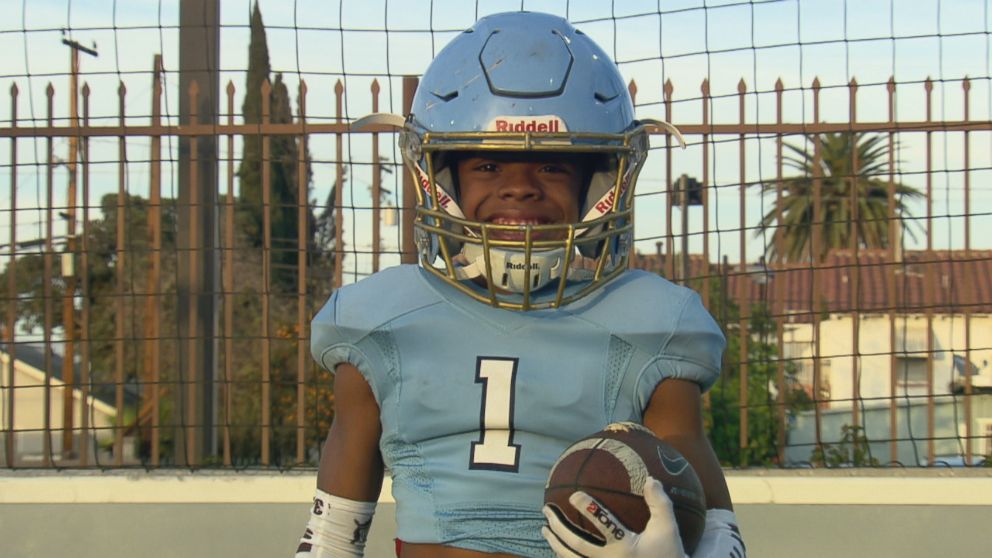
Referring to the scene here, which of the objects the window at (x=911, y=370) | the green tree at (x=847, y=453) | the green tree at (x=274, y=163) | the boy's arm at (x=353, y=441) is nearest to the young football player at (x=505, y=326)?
the boy's arm at (x=353, y=441)

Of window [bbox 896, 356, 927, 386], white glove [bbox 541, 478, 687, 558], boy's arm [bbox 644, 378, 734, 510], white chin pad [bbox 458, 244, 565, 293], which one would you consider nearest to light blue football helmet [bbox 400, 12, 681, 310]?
white chin pad [bbox 458, 244, 565, 293]

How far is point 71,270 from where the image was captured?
5.14m

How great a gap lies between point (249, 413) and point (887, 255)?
3.59 metres

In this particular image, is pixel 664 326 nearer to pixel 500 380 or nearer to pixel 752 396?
pixel 500 380

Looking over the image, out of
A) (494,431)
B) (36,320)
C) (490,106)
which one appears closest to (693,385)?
(494,431)

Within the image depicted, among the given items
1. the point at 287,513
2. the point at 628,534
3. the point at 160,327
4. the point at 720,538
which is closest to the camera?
the point at 628,534

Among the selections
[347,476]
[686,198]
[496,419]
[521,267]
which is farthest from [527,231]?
[686,198]

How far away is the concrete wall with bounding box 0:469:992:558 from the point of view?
15.5ft

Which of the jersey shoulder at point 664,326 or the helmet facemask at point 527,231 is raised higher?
the helmet facemask at point 527,231

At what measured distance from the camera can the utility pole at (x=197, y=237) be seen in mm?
4957

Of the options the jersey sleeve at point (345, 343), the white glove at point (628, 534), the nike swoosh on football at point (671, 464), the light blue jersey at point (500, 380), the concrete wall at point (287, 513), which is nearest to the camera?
the white glove at point (628, 534)

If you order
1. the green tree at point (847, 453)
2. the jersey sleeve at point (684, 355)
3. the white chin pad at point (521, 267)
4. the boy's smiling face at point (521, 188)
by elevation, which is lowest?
the green tree at point (847, 453)

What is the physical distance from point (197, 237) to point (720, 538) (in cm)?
336

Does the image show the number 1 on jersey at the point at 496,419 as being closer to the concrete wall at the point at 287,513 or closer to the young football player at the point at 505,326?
the young football player at the point at 505,326
